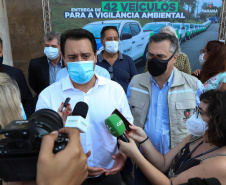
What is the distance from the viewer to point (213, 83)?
2895 millimetres

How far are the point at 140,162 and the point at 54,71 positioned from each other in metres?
2.62

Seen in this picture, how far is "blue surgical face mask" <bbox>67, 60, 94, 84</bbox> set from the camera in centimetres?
172

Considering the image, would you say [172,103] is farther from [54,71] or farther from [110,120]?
[54,71]

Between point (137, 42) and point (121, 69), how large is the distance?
227 cm

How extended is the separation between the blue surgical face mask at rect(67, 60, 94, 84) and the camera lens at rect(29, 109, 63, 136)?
806 millimetres

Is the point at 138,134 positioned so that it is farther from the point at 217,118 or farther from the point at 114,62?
the point at 114,62

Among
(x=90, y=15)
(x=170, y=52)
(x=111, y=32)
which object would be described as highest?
(x=90, y=15)

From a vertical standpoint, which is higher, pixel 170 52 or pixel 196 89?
pixel 170 52

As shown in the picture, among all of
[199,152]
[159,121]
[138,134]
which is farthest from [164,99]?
[199,152]

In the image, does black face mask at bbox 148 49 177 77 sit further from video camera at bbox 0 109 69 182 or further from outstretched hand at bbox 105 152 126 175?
video camera at bbox 0 109 69 182

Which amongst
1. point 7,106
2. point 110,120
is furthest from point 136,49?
Answer: point 7,106

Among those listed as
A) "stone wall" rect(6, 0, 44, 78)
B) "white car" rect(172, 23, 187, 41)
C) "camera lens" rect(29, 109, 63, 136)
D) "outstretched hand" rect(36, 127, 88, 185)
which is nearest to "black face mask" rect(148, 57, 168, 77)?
"camera lens" rect(29, 109, 63, 136)

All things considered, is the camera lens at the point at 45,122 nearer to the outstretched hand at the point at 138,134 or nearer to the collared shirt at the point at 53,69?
the outstretched hand at the point at 138,134

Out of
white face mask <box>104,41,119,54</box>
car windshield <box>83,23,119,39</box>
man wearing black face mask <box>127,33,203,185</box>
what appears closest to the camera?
man wearing black face mask <box>127,33,203,185</box>
